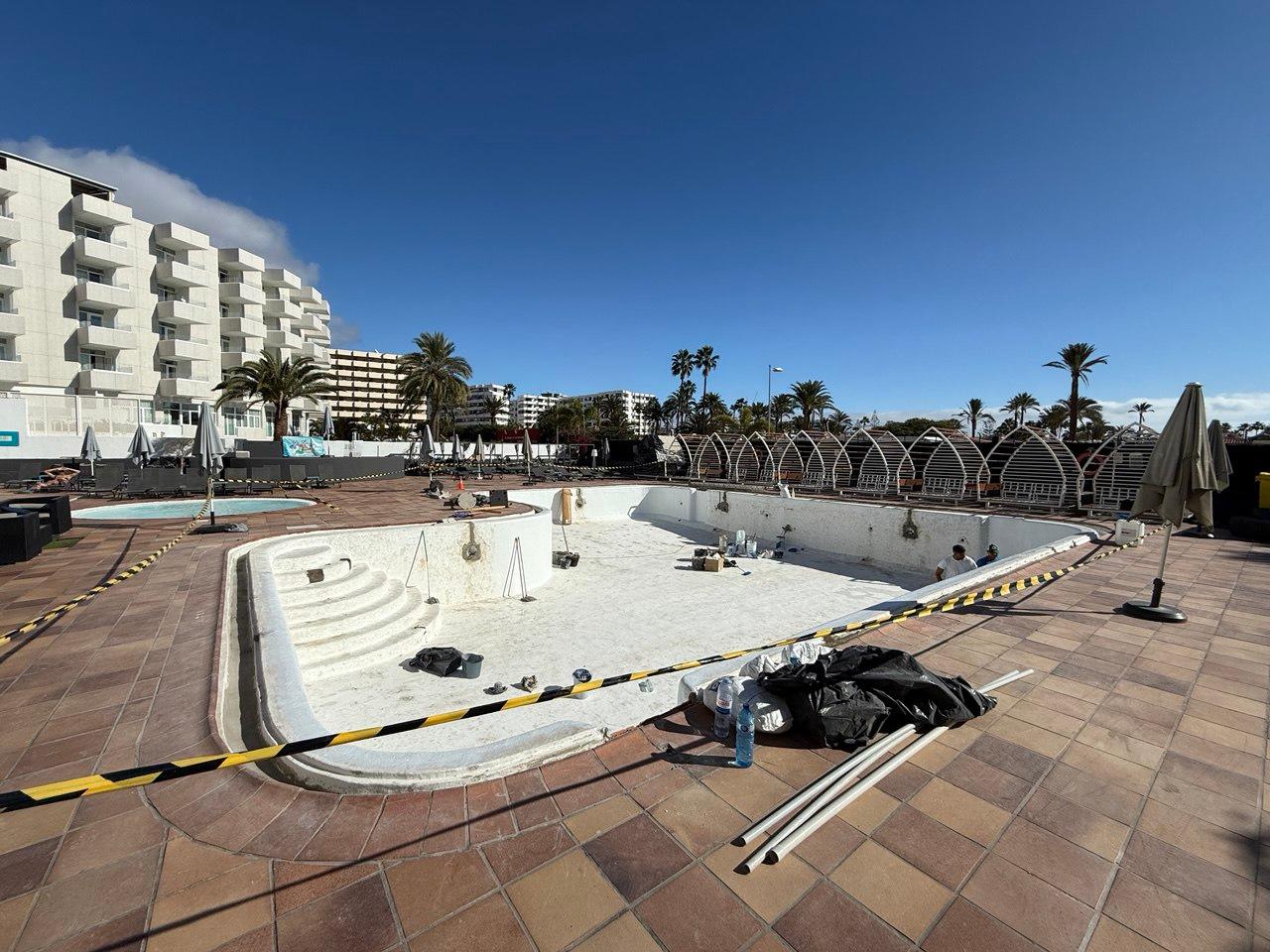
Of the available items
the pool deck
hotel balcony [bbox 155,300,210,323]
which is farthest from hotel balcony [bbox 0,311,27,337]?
the pool deck

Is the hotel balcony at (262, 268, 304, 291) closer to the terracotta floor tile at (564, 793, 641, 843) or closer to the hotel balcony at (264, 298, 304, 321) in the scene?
the hotel balcony at (264, 298, 304, 321)

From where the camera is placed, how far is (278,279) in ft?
141

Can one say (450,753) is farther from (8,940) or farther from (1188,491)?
(1188,491)

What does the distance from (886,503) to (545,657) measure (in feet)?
44.0

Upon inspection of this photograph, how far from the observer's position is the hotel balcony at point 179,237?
112 feet

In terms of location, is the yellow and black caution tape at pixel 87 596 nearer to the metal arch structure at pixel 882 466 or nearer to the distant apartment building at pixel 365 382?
the metal arch structure at pixel 882 466

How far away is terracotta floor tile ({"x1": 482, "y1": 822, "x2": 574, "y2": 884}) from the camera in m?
2.22

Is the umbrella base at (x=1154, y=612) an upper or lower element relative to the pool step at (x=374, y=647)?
upper

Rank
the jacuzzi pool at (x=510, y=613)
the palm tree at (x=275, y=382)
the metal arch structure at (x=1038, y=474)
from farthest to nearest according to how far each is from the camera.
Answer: the palm tree at (x=275, y=382) < the metal arch structure at (x=1038, y=474) < the jacuzzi pool at (x=510, y=613)

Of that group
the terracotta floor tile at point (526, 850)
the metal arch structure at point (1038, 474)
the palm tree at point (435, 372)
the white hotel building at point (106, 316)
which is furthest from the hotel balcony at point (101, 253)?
the metal arch structure at point (1038, 474)

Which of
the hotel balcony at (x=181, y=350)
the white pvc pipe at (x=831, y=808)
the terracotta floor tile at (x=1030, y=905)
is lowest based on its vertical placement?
the terracotta floor tile at (x=1030, y=905)

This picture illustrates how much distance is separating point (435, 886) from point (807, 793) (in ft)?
5.86

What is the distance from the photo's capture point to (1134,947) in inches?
74.8

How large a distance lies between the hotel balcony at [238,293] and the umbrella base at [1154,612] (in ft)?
166
